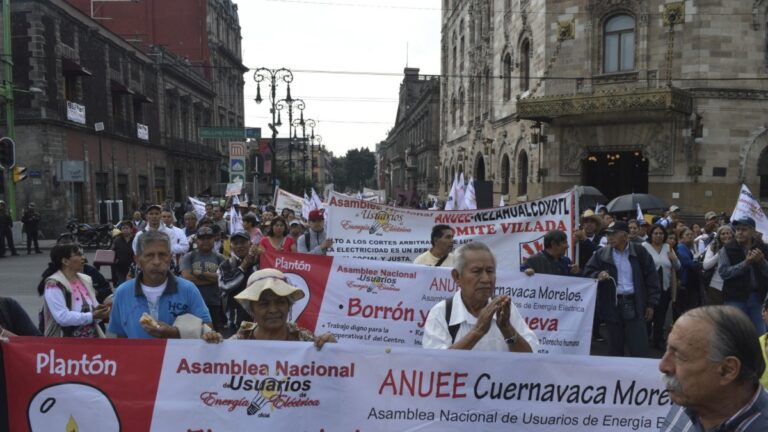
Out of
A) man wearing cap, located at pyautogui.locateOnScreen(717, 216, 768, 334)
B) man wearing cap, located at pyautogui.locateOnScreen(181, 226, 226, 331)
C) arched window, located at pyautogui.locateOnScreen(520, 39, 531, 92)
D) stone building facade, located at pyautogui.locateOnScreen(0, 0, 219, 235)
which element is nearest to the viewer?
man wearing cap, located at pyautogui.locateOnScreen(717, 216, 768, 334)

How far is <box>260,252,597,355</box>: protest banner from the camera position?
588 centimetres

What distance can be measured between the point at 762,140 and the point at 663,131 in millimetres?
3297

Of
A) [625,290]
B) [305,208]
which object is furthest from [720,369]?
[305,208]

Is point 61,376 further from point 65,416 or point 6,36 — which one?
point 6,36

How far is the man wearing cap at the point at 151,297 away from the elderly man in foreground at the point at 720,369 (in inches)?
112

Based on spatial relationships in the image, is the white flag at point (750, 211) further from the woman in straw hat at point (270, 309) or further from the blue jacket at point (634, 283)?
the woman in straw hat at point (270, 309)

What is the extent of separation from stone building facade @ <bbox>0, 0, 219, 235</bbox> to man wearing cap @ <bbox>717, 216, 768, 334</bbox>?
23973 millimetres

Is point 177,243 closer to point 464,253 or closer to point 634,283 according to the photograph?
point 634,283

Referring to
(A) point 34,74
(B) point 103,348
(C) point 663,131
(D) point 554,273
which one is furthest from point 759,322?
(A) point 34,74

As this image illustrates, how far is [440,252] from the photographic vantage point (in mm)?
6344

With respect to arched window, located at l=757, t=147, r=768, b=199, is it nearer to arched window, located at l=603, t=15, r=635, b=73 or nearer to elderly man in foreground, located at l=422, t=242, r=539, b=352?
arched window, located at l=603, t=15, r=635, b=73

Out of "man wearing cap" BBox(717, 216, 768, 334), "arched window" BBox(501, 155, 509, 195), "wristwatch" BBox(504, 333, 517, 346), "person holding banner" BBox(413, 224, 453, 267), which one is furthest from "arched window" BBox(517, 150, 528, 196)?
"wristwatch" BBox(504, 333, 517, 346)

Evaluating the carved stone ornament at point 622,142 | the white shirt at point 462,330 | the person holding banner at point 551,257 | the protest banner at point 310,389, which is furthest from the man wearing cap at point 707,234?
the carved stone ornament at point 622,142

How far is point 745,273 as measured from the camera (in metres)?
6.68
